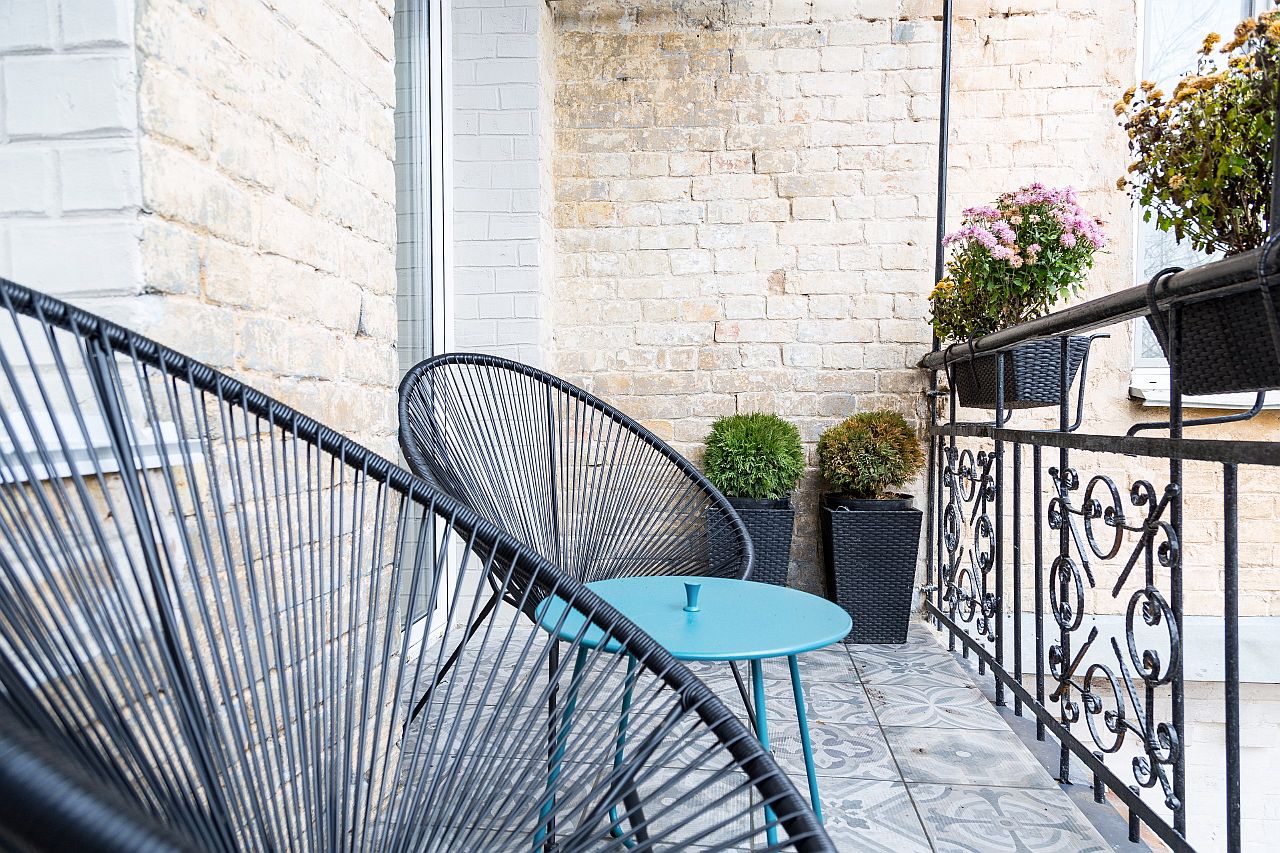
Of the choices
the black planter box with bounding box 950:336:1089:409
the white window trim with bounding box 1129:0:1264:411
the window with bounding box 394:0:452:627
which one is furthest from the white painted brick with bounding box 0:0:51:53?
the white window trim with bounding box 1129:0:1264:411

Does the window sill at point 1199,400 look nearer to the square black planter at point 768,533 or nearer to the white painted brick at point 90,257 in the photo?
the square black planter at point 768,533

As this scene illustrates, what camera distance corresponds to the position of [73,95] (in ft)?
3.23

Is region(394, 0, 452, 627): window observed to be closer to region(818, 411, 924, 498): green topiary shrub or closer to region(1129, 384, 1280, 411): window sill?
region(818, 411, 924, 498): green topiary shrub

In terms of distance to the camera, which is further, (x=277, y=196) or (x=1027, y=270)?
(x=1027, y=270)

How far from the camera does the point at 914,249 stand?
3287 mm

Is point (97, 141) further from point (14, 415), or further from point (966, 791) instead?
point (966, 791)

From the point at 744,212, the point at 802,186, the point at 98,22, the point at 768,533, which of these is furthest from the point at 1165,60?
the point at 98,22

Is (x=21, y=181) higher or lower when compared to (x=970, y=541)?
higher

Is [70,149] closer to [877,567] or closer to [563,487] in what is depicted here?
[563,487]

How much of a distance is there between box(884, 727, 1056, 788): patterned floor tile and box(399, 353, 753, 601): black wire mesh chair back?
2.09 ft

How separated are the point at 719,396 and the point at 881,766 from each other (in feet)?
5.66

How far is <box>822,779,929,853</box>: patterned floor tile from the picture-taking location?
1572 mm

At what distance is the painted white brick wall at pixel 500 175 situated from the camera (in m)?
3.07

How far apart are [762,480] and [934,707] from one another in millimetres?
999
